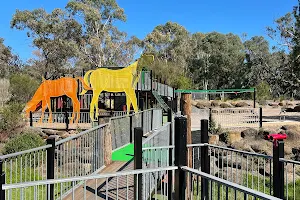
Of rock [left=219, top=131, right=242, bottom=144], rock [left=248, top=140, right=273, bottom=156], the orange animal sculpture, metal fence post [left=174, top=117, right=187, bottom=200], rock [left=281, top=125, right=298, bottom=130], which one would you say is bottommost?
rock [left=248, top=140, right=273, bottom=156]

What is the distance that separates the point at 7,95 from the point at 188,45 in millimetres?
34225

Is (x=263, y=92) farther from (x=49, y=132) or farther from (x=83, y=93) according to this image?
(x=49, y=132)

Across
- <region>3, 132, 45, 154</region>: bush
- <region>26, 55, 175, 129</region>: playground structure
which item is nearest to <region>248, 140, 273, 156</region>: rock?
<region>26, 55, 175, 129</region>: playground structure

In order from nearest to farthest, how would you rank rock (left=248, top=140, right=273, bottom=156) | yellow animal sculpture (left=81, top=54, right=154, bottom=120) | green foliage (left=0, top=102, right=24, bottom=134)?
rock (left=248, top=140, right=273, bottom=156) < green foliage (left=0, top=102, right=24, bottom=134) < yellow animal sculpture (left=81, top=54, right=154, bottom=120)

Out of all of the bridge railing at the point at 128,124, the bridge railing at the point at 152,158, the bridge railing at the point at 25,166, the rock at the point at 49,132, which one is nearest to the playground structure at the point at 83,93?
the rock at the point at 49,132

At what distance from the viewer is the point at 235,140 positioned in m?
17.3

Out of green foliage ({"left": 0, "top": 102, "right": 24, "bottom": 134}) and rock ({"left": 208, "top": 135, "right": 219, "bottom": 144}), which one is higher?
green foliage ({"left": 0, "top": 102, "right": 24, "bottom": 134})

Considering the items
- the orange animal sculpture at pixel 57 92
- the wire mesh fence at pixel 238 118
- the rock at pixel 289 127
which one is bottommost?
the rock at pixel 289 127

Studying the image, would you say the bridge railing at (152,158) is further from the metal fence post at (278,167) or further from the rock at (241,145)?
the rock at (241,145)

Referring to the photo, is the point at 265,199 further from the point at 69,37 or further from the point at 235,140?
the point at 69,37

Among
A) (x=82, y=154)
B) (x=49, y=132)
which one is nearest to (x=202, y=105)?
(x=49, y=132)

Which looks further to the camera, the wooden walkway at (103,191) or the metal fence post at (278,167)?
the wooden walkway at (103,191)

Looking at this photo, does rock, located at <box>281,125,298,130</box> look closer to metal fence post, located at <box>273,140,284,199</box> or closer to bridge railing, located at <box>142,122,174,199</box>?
bridge railing, located at <box>142,122,174,199</box>

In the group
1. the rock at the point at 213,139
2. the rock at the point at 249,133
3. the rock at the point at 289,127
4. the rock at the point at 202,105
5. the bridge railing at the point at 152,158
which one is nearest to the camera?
the bridge railing at the point at 152,158
